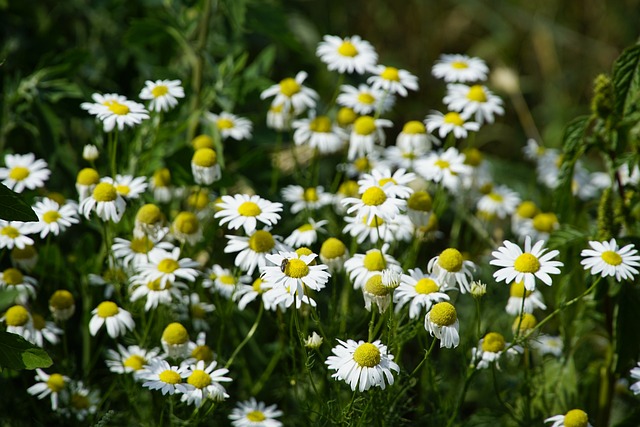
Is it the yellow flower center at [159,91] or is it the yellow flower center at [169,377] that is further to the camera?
the yellow flower center at [159,91]

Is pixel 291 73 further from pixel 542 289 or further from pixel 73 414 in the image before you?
pixel 73 414

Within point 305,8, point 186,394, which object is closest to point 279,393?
point 186,394

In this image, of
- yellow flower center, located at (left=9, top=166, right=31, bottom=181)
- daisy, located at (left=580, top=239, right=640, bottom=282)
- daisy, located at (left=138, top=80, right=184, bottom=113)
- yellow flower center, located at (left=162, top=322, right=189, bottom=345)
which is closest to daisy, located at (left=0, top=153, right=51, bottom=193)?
yellow flower center, located at (left=9, top=166, right=31, bottom=181)

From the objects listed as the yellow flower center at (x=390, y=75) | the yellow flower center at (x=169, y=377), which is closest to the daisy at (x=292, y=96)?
the yellow flower center at (x=390, y=75)

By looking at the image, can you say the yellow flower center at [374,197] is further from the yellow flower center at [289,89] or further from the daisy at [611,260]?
the yellow flower center at [289,89]

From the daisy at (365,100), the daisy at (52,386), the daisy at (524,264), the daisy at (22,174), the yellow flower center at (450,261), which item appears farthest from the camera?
the daisy at (365,100)

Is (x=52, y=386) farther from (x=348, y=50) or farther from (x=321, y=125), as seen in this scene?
(x=348, y=50)
